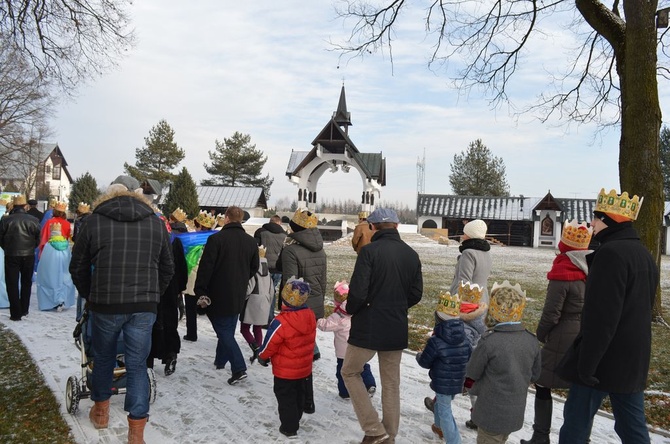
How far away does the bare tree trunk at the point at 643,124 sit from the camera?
8812 millimetres

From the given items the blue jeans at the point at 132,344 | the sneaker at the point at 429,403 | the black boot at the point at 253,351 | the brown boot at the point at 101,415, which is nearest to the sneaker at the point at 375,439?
the sneaker at the point at 429,403

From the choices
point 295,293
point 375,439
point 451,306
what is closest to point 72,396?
point 295,293

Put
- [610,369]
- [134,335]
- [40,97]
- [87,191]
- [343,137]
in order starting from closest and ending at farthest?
[610,369], [134,335], [40,97], [343,137], [87,191]

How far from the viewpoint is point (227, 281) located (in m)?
5.56

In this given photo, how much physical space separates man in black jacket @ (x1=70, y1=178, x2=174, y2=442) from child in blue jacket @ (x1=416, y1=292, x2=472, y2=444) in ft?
7.19

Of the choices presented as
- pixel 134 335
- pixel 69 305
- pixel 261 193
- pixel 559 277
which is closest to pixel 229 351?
pixel 134 335

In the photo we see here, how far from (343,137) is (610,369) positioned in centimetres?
3678

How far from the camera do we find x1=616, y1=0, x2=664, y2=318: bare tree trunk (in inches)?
347

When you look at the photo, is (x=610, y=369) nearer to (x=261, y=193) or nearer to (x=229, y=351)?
(x=229, y=351)

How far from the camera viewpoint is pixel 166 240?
421cm

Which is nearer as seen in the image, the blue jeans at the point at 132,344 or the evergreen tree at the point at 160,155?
the blue jeans at the point at 132,344

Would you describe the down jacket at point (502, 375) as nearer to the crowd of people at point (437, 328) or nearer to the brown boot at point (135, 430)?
the crowd of people at point (437, 328)

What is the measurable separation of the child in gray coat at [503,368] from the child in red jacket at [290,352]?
4.74 ft

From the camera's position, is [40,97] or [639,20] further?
[40,97]
